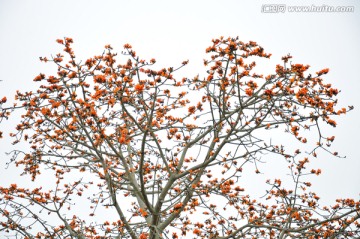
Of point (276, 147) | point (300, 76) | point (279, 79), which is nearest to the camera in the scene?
point (300, 76)

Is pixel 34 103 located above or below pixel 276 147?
above

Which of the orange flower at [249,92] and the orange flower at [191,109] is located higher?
the orange flower at [191,109]

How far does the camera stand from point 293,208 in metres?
6.51

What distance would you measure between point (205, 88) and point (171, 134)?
1278mm

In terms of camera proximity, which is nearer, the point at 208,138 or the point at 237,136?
the point at 237,136

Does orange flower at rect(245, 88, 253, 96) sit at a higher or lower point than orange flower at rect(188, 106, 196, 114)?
lower

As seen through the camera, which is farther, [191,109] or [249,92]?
[191,109]

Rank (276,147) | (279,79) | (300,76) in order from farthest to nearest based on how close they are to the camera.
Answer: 1. (276,147)
2. (279,79)
3. (300,76)

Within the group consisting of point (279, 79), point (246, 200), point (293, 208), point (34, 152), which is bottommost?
point (293, 208)

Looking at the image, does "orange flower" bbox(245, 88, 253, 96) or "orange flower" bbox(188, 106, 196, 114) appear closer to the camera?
"orange flower" bbox(245, 88, 253, 96)

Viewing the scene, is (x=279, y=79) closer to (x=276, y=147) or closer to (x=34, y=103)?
(x=276, y=147)

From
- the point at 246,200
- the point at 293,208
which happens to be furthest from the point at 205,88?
the point at 293,208

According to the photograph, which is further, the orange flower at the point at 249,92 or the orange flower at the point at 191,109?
the orange flower at the point at 191,109

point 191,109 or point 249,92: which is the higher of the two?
point 191,109
